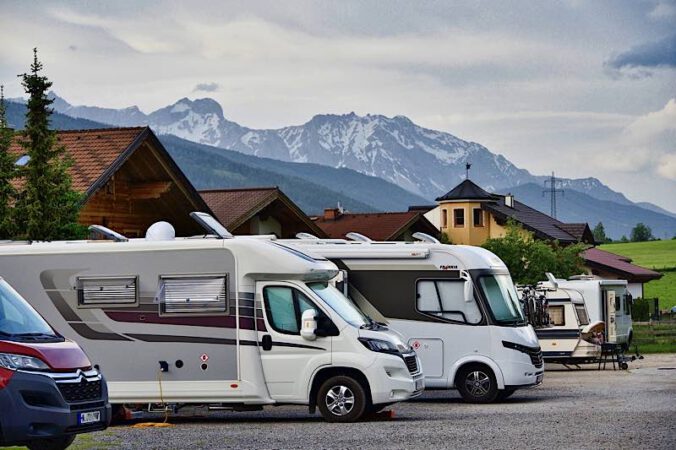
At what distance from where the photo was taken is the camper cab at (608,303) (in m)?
38.8

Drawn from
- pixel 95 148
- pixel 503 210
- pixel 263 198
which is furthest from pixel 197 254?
pixel 503 210

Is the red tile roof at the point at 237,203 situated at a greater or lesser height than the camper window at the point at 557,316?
greater

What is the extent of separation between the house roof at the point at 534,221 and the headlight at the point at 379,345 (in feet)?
199

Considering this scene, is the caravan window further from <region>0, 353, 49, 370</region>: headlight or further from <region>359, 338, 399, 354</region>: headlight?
<region>0, 353, 49, 370</region>: headlight

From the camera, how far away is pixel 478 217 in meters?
86.2

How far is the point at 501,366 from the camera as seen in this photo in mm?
23016

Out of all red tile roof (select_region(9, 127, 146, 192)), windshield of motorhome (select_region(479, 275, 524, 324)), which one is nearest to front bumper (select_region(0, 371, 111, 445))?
windshield of motorhome (select_region(479, 275, 524, 324))

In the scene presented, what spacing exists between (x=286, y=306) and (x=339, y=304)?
876mm

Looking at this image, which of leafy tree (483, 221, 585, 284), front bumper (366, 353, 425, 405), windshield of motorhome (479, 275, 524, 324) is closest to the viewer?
front bumper (366, 353, 425, 405)

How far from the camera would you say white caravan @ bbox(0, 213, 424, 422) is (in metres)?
19.2

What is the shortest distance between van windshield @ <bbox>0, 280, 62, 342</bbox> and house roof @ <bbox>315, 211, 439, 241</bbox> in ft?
153

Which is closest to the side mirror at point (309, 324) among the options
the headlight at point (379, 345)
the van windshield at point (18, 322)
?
the headlight at point (379, 345)

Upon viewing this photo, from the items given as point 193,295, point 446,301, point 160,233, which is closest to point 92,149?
point 446,301

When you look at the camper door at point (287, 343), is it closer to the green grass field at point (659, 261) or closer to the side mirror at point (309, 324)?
the side mirror at point (309, 324)
